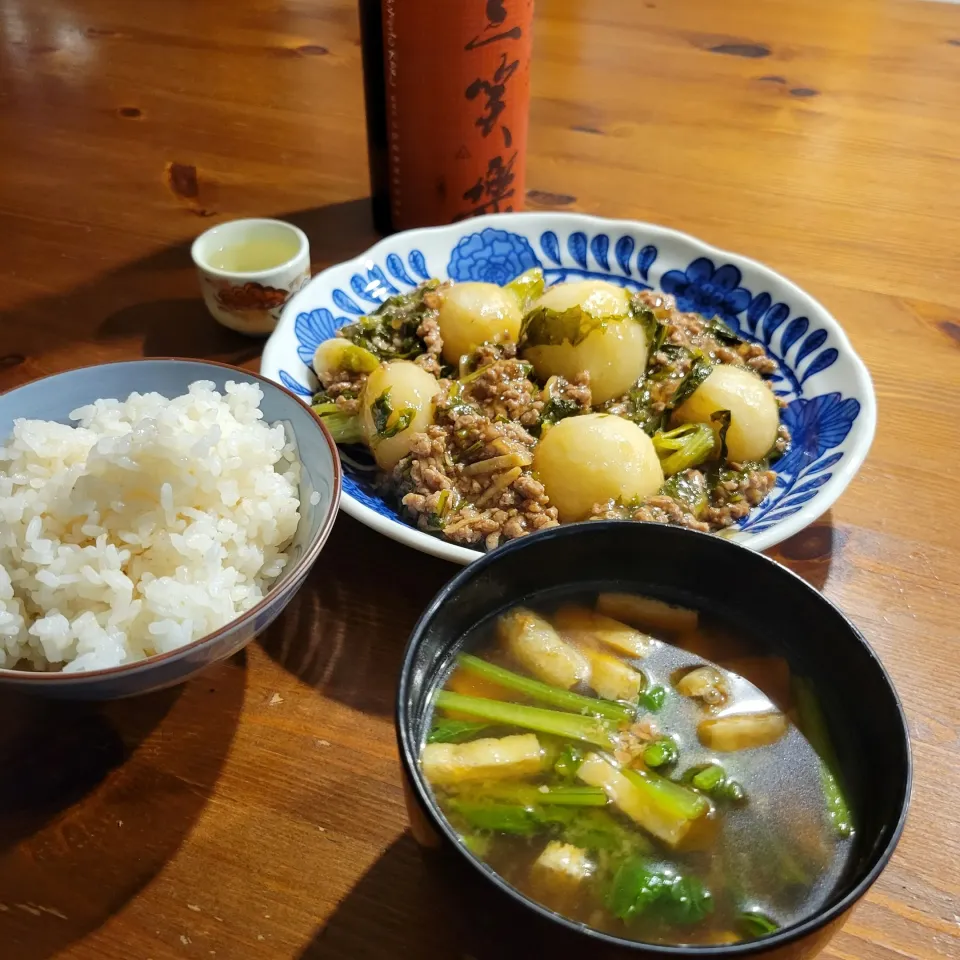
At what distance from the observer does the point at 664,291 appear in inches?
78.6

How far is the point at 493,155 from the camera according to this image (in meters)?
2.09

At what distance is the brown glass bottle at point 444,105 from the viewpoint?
6.00 ft

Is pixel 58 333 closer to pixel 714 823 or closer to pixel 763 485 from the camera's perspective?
pixel 763 485

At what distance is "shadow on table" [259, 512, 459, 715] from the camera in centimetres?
128

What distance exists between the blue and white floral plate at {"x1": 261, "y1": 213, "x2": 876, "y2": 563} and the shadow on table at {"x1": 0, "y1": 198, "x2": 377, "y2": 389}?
262mm

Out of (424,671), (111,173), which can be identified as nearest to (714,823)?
(424,671)

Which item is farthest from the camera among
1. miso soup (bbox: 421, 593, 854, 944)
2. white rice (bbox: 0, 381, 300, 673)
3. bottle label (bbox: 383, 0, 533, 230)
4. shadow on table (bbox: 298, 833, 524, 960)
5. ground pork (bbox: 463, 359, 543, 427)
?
bottle label (bbox: 383, 0, 533, 230)

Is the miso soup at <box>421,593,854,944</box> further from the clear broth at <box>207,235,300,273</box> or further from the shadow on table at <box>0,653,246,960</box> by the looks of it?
the clear broth at <box>207,235,300,273</box>

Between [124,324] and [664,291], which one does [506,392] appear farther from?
[124,324]

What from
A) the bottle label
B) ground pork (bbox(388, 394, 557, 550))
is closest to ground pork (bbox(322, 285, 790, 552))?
ground pork (bbox(388, 394, 557, 550))

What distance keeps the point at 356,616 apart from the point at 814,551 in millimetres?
810

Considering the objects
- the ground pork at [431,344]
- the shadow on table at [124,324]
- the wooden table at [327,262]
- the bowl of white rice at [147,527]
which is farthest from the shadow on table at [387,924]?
the shadow on table at [124,324]

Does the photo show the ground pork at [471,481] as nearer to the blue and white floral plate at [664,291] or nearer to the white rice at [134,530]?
the blue and white floral plate at [664,291]

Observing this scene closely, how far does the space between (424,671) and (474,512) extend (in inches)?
21.2
